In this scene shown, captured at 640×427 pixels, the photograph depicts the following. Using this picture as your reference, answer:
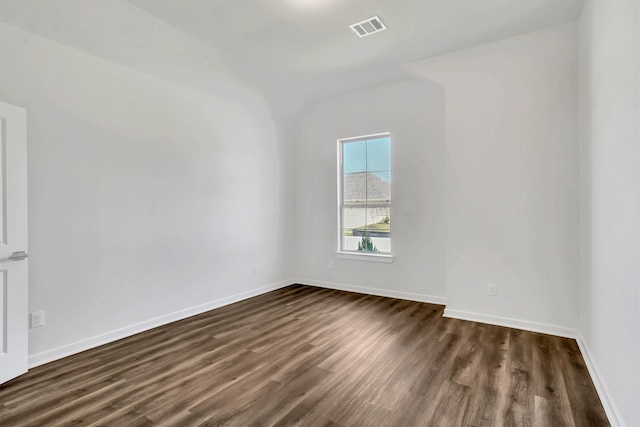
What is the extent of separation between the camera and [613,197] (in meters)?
1.91

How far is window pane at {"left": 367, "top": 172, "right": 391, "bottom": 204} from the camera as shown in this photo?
4.70 metres

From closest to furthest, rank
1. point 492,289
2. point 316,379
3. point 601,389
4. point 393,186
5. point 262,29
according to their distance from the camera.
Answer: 1. point 601,389
2. point 316,379
3. point 262,29
4. point 492,289
5. point 393,186

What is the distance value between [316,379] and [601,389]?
1864 mm

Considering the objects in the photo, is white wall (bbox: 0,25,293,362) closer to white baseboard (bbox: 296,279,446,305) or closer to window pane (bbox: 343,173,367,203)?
white baseboard (bbox: 296,279,446,305)

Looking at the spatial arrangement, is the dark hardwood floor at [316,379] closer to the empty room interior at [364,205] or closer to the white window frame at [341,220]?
the empty room interior at [364,205]

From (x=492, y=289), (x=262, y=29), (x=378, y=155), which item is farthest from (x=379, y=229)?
(x=262, y=29)

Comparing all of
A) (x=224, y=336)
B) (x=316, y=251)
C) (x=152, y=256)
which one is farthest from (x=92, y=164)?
(x=316, y=251)

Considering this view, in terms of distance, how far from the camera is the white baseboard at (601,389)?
70.0 inches

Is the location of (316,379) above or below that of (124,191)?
below

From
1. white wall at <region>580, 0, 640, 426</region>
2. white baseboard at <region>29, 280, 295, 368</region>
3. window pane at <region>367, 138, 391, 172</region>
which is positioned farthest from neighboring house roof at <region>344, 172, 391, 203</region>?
white wall at <region>580, 0, 640, 426</region>

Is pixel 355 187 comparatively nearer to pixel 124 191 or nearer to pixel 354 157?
pixel 354 157

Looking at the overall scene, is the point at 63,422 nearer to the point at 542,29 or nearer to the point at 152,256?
the point at 152,256

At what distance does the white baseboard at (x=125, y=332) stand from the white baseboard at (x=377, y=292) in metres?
1.04

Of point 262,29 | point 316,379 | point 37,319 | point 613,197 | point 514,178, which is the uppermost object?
point 262,29
